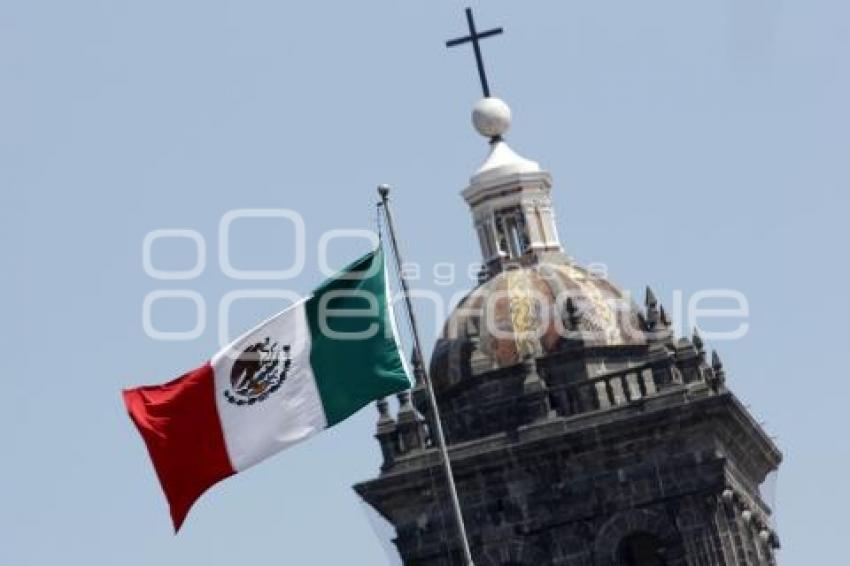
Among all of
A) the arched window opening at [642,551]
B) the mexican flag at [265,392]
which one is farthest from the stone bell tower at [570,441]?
the mexican flag at [265,392]

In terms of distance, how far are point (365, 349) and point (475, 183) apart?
21.7m

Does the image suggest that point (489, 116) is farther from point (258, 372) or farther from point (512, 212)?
point (258, 372)

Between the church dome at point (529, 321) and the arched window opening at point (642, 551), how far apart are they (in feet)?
14.4

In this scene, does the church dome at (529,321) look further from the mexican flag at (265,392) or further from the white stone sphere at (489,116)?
the mexican flag at (265,392)

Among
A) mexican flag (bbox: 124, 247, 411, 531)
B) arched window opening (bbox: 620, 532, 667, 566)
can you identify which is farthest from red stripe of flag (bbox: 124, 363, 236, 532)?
arched window opening (bbox: 620, 532, 667, 566)

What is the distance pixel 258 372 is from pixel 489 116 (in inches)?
932

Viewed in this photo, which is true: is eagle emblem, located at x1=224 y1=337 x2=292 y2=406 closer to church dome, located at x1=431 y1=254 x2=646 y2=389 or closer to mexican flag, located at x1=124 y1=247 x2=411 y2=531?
mexican flag, located at x1=124 y1=247 x2=411 y2=531

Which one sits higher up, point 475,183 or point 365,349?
point 475,183

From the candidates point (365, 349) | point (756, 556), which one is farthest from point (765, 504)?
point (365, 349)

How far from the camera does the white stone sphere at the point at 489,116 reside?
116 metres

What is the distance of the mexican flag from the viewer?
93.6 metres

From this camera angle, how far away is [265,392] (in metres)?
93.9

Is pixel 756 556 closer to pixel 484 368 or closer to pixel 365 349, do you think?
pixel 484 368

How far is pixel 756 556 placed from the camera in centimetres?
11169
